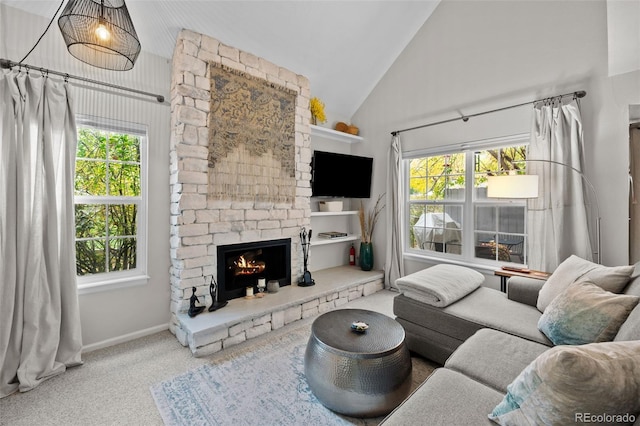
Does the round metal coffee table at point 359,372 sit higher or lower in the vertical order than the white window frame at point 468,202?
lower

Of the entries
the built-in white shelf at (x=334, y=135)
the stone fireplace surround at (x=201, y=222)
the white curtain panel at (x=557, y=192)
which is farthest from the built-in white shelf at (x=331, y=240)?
the white curtain panel at (x=557, y=192)

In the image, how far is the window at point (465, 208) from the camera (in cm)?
346

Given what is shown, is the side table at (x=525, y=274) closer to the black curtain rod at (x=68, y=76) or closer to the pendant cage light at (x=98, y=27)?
the pendant cage light at (x=98, y=27)

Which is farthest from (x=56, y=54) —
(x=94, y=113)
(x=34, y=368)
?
(x=34, y=368)

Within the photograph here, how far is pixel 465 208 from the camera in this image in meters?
3.84

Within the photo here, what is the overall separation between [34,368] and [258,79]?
10.4ft

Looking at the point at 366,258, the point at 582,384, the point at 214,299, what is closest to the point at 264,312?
the point at 214,299

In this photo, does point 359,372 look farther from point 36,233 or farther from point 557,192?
point 557,192

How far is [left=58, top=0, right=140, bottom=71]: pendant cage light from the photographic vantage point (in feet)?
5.26

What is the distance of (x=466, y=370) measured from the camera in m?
1.51

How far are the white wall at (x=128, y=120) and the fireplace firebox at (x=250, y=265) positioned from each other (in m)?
0.56

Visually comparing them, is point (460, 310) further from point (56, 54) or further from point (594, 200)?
point (56, 54)

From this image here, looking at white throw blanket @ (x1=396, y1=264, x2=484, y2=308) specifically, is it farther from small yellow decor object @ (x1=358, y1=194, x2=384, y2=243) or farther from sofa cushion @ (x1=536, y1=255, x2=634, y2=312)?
small yellow decor object @ (x1=358, y1=194, x2=384, y2=243)

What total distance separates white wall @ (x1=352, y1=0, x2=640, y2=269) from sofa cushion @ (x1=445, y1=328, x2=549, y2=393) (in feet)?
6.16
